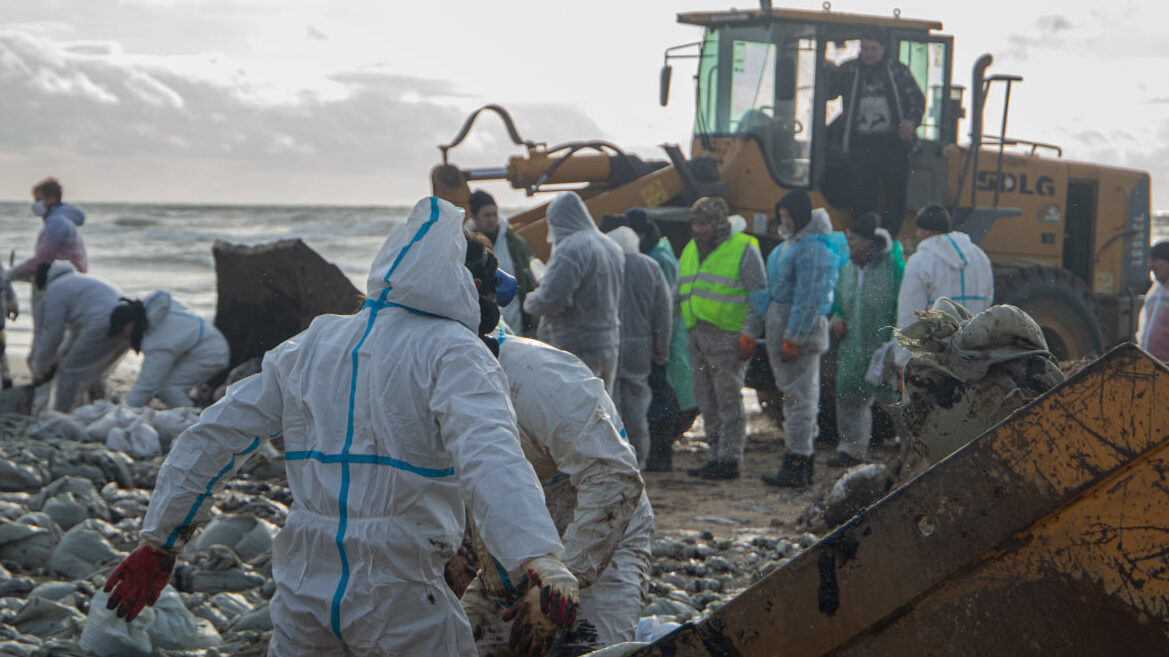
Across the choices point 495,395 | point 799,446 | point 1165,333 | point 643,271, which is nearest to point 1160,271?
point 1165,333

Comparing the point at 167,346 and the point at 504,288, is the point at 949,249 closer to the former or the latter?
the point at 504,288

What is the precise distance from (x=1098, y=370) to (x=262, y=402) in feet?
5.67

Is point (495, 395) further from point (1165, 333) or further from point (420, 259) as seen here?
point (1165, 333)

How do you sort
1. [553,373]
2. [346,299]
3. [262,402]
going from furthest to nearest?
[346,299] → [553,373] → [262,402]

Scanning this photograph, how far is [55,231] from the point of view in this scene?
34.2 ft

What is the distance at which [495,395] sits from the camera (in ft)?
8.39

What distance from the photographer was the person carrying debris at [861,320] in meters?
7.74

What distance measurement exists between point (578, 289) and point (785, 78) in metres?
2.37

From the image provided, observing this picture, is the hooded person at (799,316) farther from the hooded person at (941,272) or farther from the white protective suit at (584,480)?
the white protective suit at (584,480)

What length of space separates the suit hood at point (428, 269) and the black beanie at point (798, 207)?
4712 mm

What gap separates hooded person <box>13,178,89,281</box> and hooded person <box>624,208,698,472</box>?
500 cm

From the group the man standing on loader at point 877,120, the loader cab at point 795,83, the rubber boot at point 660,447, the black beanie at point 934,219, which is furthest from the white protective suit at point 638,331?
the man standing on loader at point 877,120

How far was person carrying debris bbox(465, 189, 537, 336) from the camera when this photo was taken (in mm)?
7094

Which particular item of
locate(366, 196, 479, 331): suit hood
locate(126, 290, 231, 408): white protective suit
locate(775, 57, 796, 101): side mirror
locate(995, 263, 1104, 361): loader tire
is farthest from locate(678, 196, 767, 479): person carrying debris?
locate(366, 196, 479, 331): suit hood
